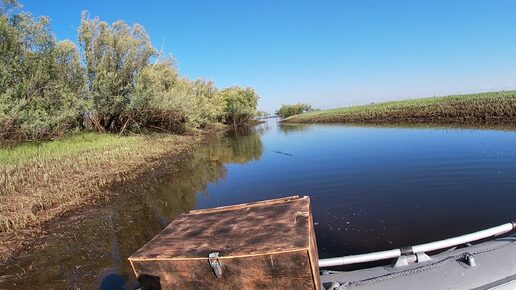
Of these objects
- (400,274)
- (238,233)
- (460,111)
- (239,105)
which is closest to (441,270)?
(400,274)

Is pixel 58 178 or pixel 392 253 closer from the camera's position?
pixel 392 253

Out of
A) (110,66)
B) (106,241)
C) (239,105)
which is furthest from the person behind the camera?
(239,105)

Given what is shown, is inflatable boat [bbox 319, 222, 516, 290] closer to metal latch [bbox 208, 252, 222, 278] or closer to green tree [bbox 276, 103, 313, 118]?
metal latch [bbox 208, 252, 222, 278]

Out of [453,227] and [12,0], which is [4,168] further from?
[453,227]

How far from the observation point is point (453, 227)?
6.73 metres

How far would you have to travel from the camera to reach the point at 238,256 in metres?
2.60

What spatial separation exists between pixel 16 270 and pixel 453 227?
7.75 m

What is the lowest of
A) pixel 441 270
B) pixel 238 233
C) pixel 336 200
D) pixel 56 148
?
pixel 336 200

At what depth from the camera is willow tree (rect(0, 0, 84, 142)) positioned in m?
16.4

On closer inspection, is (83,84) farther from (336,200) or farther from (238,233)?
(238,233)

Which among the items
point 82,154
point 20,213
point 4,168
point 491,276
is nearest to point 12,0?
point 82,154

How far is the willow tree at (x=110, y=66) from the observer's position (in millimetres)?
24109

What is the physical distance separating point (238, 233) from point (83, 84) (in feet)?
76.4

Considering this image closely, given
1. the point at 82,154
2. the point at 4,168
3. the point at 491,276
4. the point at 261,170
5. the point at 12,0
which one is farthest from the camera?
the point at 12,0
